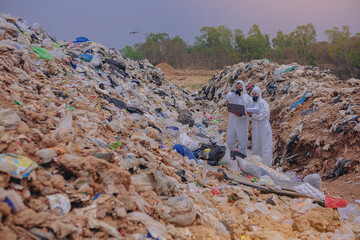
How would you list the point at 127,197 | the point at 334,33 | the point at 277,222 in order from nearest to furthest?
1. the point at 127,197
2. the point at 277,222
3. the point at 334,33

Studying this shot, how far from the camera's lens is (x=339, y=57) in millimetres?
23031

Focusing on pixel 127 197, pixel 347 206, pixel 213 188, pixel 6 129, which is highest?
pixel 6 129

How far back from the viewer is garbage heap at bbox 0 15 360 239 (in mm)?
1701

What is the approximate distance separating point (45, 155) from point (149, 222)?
969mm

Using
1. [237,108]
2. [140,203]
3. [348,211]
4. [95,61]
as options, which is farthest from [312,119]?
[95,61]

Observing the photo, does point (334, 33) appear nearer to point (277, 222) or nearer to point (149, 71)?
point (149, 71)

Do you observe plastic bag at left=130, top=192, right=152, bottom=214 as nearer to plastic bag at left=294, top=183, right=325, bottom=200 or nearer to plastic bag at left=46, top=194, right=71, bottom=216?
plastic bag at left=46, top=194, right=71, bottom=216

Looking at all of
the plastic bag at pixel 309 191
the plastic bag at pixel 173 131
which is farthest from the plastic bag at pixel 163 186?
the plastic bag at pixel 173 131

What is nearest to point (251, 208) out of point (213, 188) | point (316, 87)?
point (213, 188)

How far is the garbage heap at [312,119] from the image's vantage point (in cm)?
493

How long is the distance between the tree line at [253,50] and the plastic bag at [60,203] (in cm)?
2432

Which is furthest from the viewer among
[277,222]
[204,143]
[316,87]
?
[316,87]

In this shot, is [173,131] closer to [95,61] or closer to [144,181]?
[144,181]

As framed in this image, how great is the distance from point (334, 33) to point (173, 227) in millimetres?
28858
